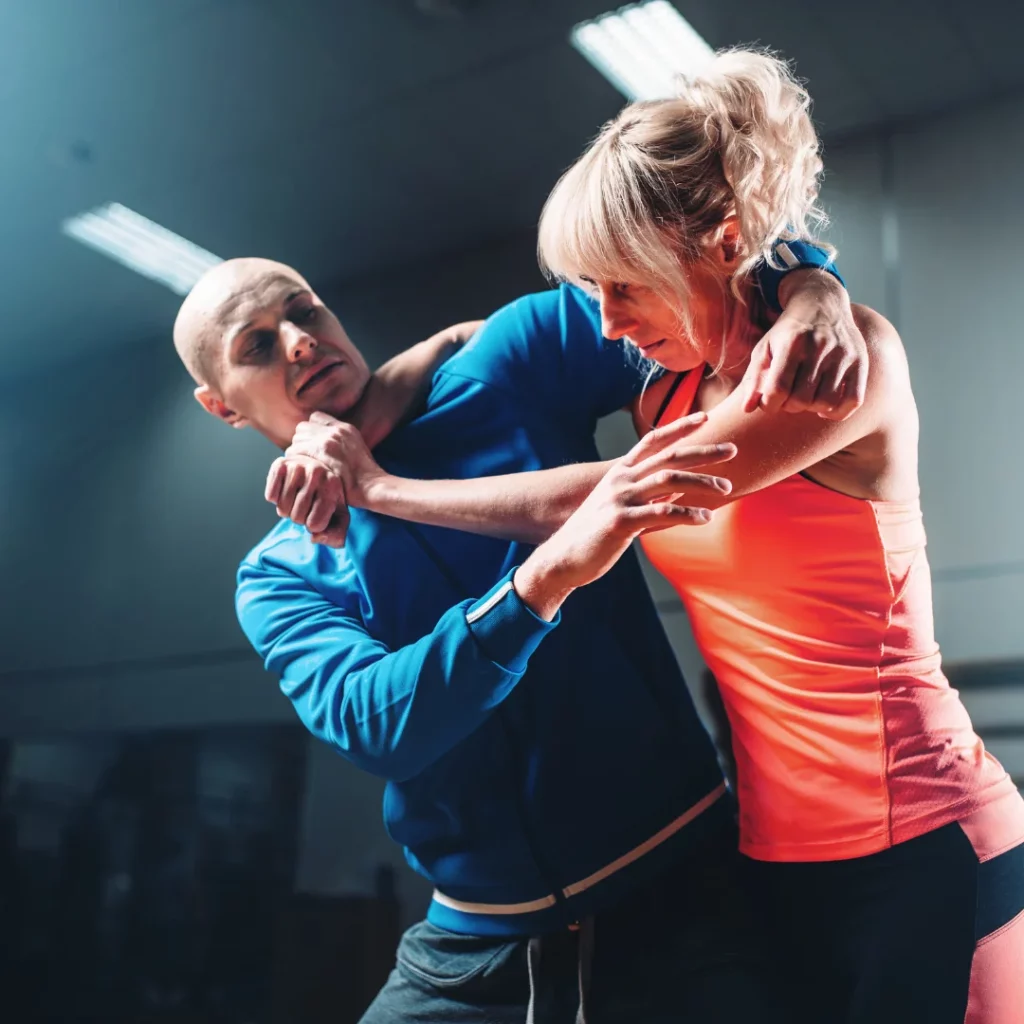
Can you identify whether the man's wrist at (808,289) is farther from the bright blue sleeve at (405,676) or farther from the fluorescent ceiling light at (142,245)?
the fluorescent ceiling light at (142,245)

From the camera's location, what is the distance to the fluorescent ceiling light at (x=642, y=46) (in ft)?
5.42

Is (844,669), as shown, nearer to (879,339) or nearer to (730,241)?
(879,339)

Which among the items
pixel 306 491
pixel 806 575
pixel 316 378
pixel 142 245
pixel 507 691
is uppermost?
pixel 142 245

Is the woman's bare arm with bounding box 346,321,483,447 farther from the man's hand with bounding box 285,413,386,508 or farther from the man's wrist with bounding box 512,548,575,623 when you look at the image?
the man's wrist with bounding box 512,548,575,623

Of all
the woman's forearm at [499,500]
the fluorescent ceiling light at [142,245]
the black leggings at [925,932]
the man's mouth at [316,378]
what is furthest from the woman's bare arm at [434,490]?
the fluorescent ceiling light at [142,245]

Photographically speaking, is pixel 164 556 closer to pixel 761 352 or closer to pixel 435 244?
pixel 435 244

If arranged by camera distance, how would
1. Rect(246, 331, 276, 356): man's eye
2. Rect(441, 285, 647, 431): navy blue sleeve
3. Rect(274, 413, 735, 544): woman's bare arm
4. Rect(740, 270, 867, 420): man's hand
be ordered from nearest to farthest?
1. Rect(740, 270, 867, 420): man's hand
2. Rect(274, 413, 735, 544): woman's bare arm
3. Rect(441, 285, 647, 431): navy blue sleeve
4. Rect(246, 331, 276, 356): man's eye

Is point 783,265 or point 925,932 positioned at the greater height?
point 783,265

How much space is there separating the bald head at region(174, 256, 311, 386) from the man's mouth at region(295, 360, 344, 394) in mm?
135

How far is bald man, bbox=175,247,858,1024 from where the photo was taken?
1.19 metres

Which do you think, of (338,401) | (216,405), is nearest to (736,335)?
(338,401)

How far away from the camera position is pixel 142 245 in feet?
7.23

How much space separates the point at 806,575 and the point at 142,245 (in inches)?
65.3

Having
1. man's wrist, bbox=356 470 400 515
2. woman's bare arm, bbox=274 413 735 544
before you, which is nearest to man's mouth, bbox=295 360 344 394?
woman's bare arm, bbox=274 413 735 544
